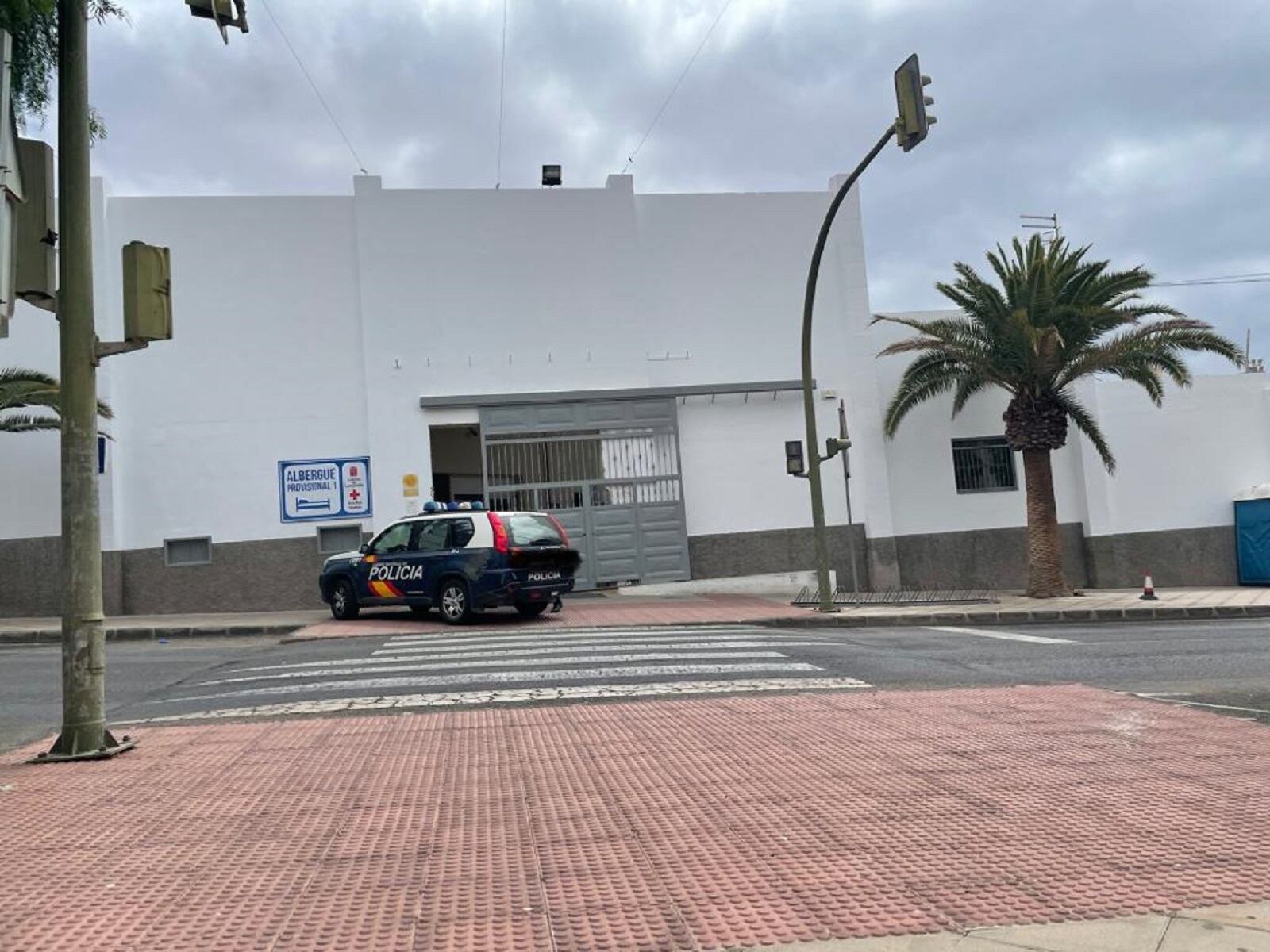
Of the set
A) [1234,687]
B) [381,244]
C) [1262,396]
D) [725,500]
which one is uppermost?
[381,244]

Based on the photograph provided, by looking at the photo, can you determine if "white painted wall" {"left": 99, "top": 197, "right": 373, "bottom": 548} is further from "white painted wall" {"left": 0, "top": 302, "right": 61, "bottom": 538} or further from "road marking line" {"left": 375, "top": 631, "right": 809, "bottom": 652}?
"road marking line" {"left": 375, "top": 631, "right": 809, "bottom": 652}

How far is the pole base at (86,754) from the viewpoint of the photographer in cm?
632

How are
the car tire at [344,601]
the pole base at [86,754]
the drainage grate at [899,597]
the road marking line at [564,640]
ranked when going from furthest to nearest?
the drainage grate at [899,597] < the car tire at [344,601] < the road marking line at [564,640] < the pole base at [86,754]

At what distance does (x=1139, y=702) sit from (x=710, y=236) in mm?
16418

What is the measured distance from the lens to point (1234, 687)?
348 inches

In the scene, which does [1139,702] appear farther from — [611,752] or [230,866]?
[230,866]

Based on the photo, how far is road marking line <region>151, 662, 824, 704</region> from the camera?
9.18 m

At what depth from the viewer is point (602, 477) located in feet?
70.7

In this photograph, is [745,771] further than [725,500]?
No

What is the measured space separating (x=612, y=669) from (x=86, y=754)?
15.7ft

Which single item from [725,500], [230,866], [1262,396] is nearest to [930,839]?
[230,866]

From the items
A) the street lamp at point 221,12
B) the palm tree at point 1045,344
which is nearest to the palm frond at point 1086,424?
the palm tree at point 1045,344

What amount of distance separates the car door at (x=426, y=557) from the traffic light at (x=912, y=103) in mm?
8446

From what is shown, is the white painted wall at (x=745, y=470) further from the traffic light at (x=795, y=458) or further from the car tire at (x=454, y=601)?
the car tire at (x=454, y=601)
